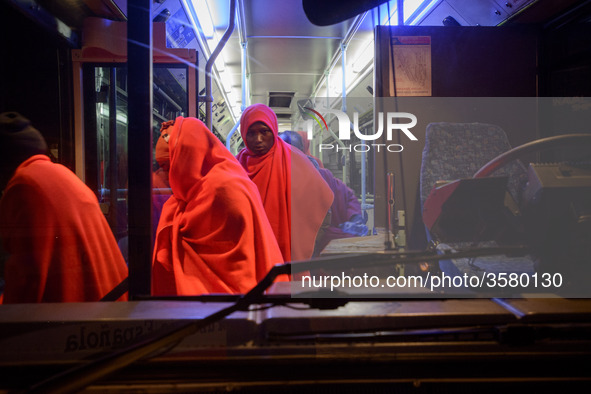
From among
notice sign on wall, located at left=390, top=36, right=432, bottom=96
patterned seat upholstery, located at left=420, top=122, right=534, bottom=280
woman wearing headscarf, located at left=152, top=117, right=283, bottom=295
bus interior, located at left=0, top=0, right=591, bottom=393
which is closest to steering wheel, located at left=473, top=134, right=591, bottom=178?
bus interior, located at left=0, top=0, right=591, bottom=393

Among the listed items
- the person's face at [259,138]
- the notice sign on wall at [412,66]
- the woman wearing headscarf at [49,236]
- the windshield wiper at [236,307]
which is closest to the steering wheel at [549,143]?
the windshield wiper at [236,307]

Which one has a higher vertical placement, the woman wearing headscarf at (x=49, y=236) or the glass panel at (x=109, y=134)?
the glass panel at (x=109, y=134)

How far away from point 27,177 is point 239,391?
996 millimetres

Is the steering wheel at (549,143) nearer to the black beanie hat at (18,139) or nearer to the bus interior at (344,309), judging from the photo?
the bus interior at (344,309)

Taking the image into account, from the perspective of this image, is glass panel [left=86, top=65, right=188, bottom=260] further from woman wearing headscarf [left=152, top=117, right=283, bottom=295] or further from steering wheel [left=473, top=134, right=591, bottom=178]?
steering wheel [left=473, top=134, right=591, bottom=178]

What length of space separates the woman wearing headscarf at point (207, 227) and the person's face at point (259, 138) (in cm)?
85

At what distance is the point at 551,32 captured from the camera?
78.8 inches

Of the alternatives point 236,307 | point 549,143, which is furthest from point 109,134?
point 549,143

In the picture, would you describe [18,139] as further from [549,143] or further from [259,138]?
[549,143]

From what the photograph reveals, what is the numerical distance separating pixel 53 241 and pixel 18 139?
453 millimetres

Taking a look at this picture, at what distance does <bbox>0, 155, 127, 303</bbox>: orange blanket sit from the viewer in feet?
2.98

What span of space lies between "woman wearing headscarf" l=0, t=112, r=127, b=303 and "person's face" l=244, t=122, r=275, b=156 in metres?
1.09

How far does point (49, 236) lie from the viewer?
1.00 metres

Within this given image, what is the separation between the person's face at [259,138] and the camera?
6.81ft
